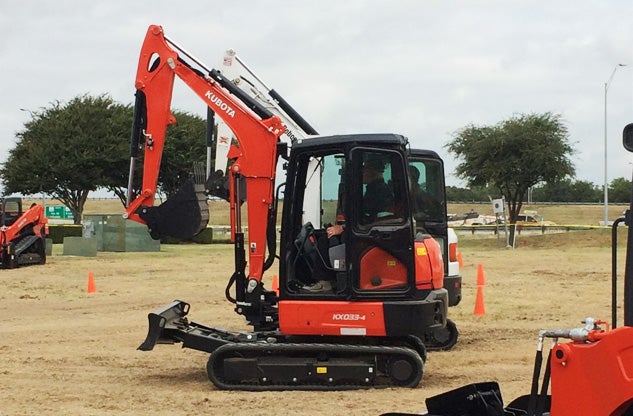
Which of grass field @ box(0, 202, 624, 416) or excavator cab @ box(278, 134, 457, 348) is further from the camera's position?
excavator cab @ box(278, 134, 457, 348)

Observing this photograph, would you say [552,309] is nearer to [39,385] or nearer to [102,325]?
[102,325]

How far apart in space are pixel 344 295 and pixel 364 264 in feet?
1.22

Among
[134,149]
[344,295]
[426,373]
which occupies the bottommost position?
[426,373]

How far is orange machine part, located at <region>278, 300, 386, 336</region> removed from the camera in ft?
30.6

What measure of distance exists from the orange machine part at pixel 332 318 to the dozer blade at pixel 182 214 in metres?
1.81

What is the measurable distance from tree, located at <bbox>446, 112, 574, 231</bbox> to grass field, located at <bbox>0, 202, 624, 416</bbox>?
18149mm

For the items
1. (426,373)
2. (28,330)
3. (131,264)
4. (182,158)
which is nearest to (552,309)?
(426,373)

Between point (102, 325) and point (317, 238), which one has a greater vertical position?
point (317, 238)

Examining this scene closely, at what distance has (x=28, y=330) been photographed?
47.5 ft

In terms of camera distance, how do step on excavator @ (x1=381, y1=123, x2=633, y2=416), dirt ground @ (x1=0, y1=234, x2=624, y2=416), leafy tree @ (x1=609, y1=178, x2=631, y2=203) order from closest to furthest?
step on excavator @ (x1=381, y1=123, x2=633, y2=416) < leafy tree @ (x1=609, y1=178, x2=631, y2=203) < dirt ground @ (x1=0, y1=234, x2=624, y2=416)

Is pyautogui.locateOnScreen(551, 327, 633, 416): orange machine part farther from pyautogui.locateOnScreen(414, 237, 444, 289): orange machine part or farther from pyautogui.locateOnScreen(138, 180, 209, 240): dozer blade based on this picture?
pyautogui.locateOnScreen(138, 180, 209, 240): dozer blade

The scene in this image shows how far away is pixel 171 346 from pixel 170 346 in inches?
0.8

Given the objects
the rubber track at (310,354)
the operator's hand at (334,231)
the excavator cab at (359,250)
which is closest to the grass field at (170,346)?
the rubber track at (310,354)

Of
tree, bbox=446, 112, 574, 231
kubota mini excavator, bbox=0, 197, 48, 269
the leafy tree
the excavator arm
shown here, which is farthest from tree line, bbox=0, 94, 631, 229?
the excavator arm
